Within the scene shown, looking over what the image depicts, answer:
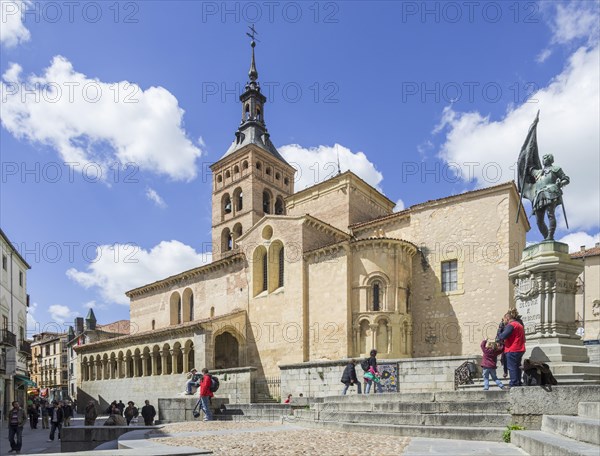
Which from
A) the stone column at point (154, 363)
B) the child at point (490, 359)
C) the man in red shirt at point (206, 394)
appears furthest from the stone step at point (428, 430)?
the stone column at point (154, 363)

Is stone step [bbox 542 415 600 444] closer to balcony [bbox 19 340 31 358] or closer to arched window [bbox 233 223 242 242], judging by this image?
balcony [bbox 19 340 31 358]

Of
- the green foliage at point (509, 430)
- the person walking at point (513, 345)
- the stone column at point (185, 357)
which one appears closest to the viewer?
the green foliage at point (509, 430)

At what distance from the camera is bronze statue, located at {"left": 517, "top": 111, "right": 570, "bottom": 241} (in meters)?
11.4

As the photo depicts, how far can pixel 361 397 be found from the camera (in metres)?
11.3

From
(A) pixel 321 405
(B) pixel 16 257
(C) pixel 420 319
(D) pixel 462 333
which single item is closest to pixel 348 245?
(C) pixel 420 319

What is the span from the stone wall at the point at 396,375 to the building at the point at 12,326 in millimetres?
16228

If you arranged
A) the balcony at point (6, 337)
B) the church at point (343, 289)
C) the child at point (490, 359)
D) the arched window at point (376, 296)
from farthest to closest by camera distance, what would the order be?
the balcony at point (6, 337), the arched window at point (376, 296), the church at point (343, 289), the child at point (490, 359)

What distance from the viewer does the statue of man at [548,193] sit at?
11383mm

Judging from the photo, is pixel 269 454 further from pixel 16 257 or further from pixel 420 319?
pixel 16 257

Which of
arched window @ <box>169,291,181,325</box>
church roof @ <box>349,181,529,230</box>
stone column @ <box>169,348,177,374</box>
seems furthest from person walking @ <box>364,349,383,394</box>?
arched window @ <box>169,291,181,325</box>

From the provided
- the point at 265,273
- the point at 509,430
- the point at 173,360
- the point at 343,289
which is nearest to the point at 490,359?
the point at 509,430

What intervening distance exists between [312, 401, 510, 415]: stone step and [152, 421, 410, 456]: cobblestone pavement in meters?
1.09

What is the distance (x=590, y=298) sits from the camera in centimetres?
4047

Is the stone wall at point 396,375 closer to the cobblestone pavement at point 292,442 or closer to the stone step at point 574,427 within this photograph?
the cobblestone pavement at point 292,442
